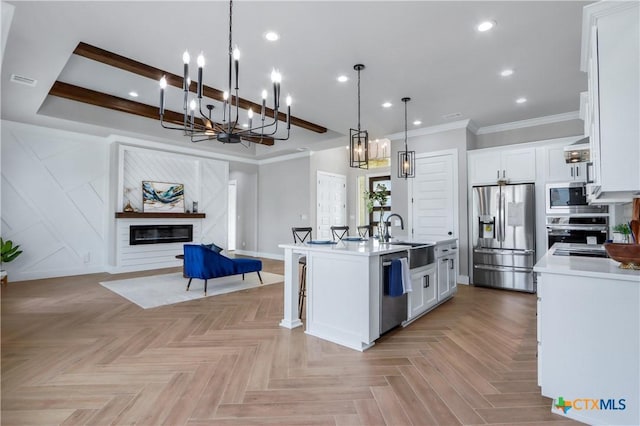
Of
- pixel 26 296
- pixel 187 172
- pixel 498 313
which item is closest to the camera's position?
pixel 498 313

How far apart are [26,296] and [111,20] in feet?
13.6

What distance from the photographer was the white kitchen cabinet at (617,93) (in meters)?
1.79

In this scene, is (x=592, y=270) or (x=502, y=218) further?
(x=502, y=218)

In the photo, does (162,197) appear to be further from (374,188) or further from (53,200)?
(374,188)

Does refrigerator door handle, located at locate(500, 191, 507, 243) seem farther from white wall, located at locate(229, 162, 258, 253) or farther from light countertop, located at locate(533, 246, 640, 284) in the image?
white wall, located at locate(229, 162, 258, 253)

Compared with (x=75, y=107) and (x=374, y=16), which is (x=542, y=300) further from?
(x=75, y=107)

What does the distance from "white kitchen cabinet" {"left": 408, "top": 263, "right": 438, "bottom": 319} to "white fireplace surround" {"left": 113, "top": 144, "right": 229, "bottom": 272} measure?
225 inches

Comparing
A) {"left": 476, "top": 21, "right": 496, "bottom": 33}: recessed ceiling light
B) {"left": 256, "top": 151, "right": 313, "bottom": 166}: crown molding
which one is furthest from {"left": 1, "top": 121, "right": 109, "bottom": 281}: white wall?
{"left": 476, "top": 21, "right": 496, "bottom": 33}: recessed ceiling light

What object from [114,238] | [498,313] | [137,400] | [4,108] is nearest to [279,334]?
[137,400]

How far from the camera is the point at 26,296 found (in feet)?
15.1

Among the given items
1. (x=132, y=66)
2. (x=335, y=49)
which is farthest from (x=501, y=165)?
(x=132, y=66)

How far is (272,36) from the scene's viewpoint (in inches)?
118

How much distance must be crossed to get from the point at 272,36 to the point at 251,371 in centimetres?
286

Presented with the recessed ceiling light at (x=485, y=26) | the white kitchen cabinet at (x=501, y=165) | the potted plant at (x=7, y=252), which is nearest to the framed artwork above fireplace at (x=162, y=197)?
the potted plant at (x=7, y=252)
